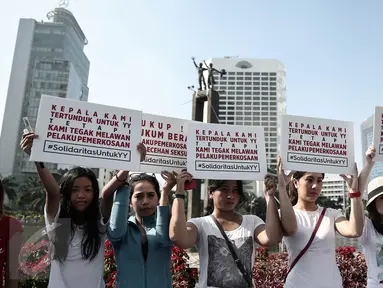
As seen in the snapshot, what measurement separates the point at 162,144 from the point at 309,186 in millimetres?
1204

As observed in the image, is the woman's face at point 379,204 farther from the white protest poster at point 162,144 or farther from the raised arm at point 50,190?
the raised arm at point 50,190

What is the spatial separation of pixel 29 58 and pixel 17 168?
25977mm

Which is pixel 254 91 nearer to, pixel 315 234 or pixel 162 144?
pixel 162 144

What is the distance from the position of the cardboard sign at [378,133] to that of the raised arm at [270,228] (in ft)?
3.24

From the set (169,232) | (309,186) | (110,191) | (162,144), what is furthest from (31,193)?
(309,186)

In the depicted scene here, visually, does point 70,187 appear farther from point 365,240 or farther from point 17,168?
point 17,168

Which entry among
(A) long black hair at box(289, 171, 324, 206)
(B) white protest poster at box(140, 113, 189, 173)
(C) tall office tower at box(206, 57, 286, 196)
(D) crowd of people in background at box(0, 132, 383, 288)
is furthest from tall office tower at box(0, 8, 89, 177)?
(A) long black hair at box(289, 171, 324, 206)

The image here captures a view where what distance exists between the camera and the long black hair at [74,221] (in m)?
2.30

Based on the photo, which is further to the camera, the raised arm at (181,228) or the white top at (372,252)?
the white top at (372,252)

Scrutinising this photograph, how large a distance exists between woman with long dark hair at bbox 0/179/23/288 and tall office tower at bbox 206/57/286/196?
327 feet

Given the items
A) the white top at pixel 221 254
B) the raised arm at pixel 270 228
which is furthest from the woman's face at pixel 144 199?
the raised arm at pixel 270 228

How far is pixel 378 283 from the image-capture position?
2.41 metres

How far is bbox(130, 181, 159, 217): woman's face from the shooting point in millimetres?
2549

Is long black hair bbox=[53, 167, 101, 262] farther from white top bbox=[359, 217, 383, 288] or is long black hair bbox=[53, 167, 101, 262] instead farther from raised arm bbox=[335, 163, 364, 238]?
white top bbox=[359, 217, 383, 288]
